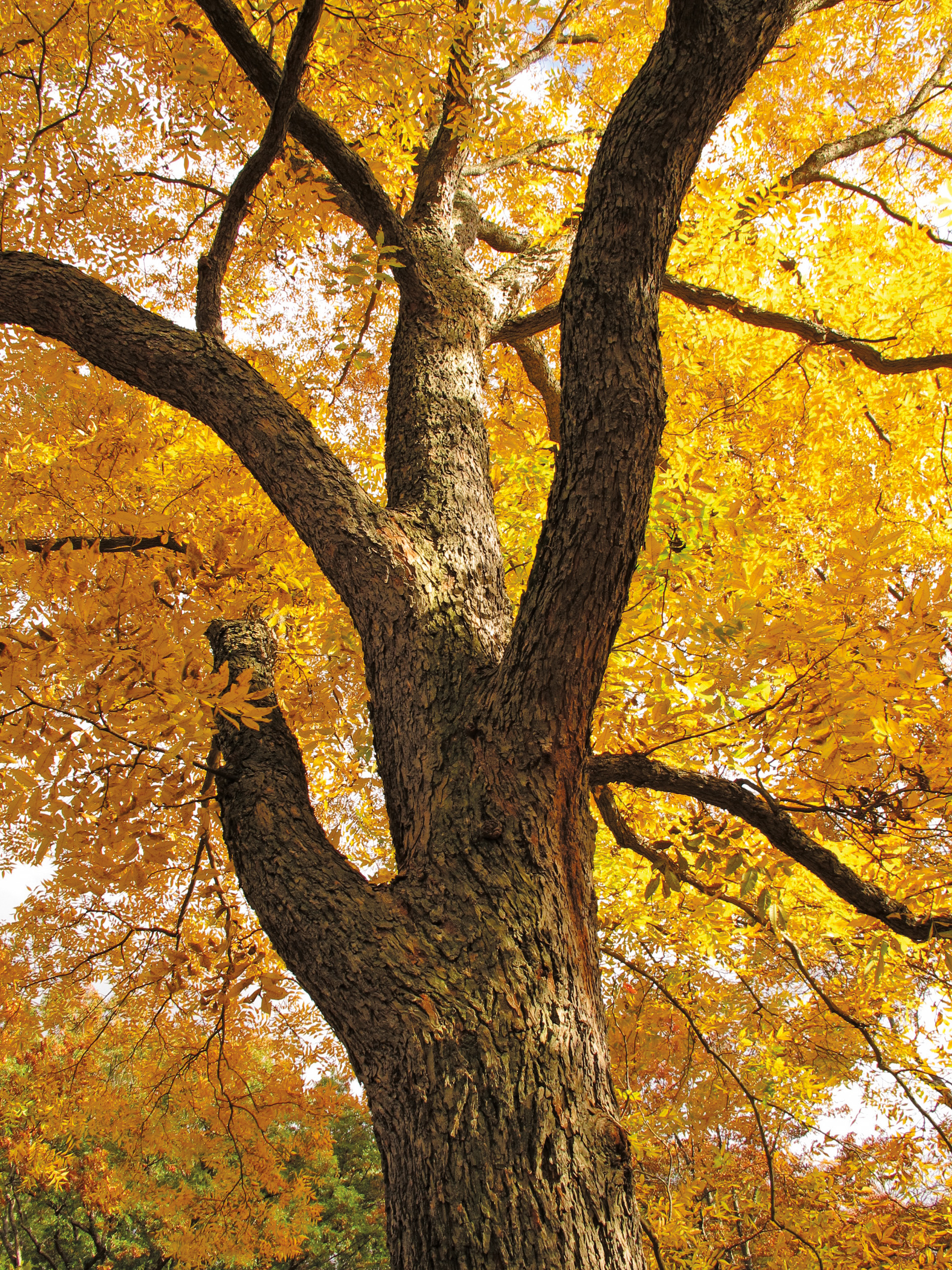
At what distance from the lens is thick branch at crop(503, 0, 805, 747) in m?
1.56

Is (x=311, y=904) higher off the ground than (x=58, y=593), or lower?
lower

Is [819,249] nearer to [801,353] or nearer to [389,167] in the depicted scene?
[801,353]

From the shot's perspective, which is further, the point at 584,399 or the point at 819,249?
the point at 819,249

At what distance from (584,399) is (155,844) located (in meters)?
1.54

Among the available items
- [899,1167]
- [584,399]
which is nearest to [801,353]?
[584,399]

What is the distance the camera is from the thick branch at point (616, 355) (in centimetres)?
156

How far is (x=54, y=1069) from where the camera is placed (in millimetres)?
6805

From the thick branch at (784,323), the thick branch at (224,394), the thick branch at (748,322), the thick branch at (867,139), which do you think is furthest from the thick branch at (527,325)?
the thick branch at (867,139)

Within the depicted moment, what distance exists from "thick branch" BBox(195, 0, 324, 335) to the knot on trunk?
119 cm

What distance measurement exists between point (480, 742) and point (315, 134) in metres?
3.03

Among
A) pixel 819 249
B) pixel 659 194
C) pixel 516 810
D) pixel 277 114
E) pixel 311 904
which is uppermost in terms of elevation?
pixel 819 249

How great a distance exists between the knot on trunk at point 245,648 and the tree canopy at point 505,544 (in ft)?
0.30

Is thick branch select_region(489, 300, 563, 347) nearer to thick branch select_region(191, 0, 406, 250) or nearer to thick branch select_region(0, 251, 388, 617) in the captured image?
thick branch select_region(191, 0, 406, 250)

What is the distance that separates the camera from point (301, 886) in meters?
1.53
